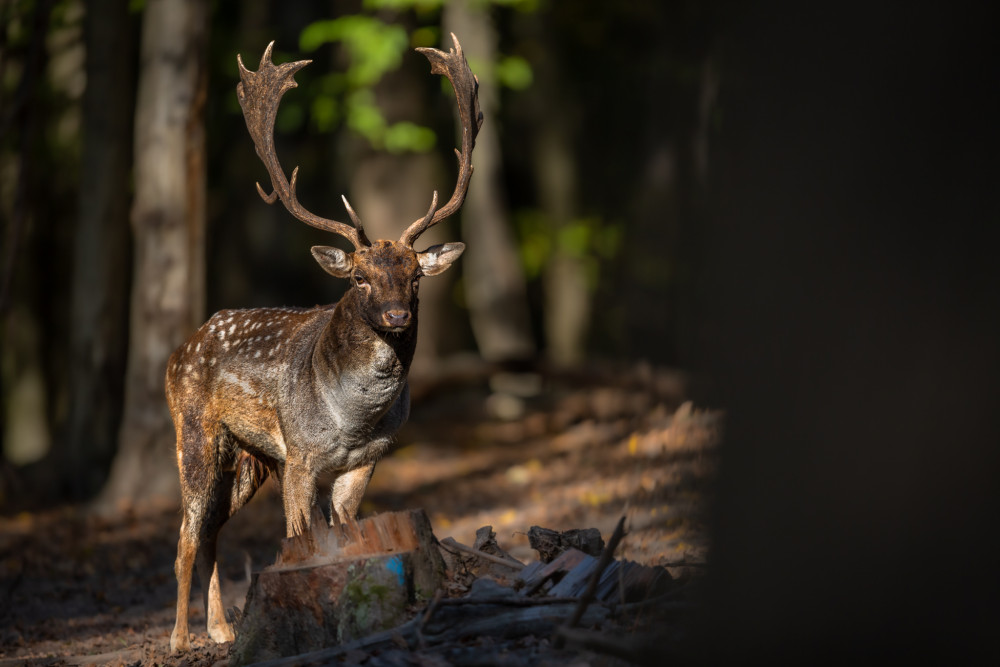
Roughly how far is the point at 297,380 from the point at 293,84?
6.56ft

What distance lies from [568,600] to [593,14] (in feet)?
60.1

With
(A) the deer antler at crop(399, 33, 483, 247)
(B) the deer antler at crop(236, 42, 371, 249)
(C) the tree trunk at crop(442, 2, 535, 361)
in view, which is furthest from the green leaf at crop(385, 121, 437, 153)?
(A) the deer antler at crop(399, 33, 483, 247)

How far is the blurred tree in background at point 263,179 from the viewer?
10.6 metres

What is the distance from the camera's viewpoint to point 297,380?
6078 mm

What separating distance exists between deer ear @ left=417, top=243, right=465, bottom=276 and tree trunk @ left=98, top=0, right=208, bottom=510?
5.23m

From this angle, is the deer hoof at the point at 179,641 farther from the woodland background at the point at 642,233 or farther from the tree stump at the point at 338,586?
the woodland background at the point at 642,233

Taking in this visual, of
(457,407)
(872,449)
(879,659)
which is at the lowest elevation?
(457,407)

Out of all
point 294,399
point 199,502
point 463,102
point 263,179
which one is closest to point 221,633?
point 199,502

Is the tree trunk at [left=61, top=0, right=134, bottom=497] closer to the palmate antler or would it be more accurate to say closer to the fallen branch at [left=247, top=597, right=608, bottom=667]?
the palmate antler

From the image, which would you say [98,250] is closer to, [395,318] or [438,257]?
[438,257]

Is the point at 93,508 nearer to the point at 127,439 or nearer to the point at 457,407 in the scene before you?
the point at 127,439

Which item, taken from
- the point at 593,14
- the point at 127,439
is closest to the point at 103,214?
the point at 127,439

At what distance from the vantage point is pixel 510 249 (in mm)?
19531

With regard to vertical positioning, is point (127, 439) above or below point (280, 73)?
below
